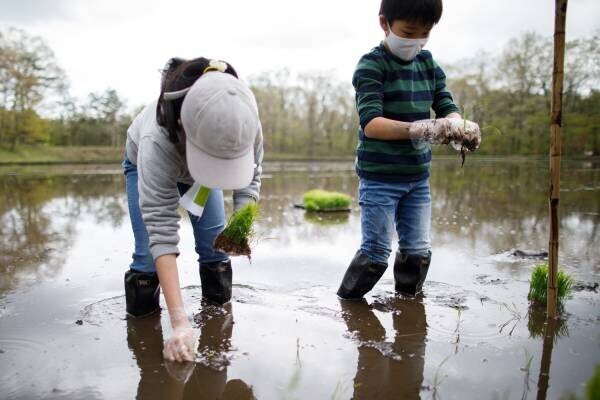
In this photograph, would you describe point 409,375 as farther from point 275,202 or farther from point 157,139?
point 275,202

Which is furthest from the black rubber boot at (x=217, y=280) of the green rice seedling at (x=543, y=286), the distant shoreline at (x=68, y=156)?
the distant shoreline at (x=68, y=156)

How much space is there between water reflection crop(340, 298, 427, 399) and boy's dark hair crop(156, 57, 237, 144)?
1.37 meters

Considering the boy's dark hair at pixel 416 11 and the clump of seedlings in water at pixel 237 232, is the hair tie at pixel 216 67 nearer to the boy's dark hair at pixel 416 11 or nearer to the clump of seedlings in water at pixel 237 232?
the clump of seedlings in water at pixel 237 232

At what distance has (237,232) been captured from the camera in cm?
291

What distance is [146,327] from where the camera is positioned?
9.32ft

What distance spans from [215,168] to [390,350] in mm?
1230

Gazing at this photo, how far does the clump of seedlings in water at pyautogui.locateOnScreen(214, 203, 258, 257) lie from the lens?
289 cm

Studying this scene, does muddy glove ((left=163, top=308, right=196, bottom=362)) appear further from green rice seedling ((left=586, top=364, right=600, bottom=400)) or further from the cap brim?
green rice seedling ((left=586, top=364, right=600, bottom=400))

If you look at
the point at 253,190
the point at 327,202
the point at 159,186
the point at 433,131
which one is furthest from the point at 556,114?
the point at 327,202

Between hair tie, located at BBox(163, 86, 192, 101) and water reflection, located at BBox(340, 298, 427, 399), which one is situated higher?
hair tie, located at BBox(163, 86, 192, 101)

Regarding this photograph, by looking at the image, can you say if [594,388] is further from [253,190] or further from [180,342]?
[253,190]

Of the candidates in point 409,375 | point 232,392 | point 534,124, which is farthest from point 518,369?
point 534,124

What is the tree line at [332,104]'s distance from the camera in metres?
33.0

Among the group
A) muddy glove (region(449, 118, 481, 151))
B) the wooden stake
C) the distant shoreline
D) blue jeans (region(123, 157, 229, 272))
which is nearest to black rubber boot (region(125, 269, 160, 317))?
Answer: blue jeans (region(123, 157, 229, 272))
